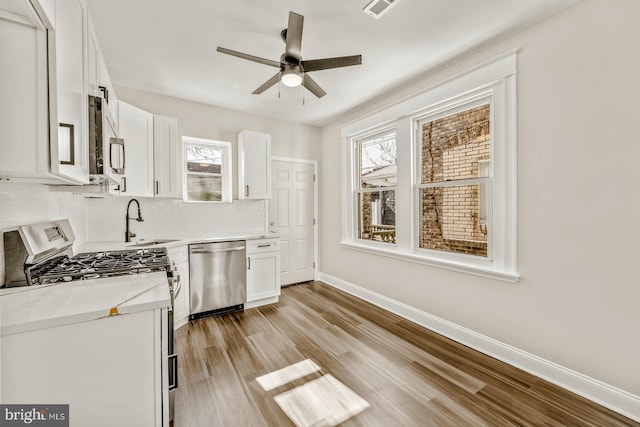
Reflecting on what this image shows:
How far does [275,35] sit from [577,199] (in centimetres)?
264

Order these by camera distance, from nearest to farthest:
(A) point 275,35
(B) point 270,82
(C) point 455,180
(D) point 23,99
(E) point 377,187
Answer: (D) point 23,99 < (A) point 275,35 < (B) point 270,82 < (C) point 455,180 < (E) point 377,187

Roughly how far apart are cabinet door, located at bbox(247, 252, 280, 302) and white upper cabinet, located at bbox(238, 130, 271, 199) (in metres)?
0.87

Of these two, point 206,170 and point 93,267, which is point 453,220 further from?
point 206,170

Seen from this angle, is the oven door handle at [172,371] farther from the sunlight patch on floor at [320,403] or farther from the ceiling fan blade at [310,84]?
the ceiling fan blade at [310,84]

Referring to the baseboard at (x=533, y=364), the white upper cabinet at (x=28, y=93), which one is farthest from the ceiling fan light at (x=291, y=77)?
the baseboard at (x=533, y=364)

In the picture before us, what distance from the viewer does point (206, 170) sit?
380 centimetres

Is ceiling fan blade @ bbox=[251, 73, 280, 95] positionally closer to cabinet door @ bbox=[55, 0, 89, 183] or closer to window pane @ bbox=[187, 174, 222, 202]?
cabinet door @ bbox=[55, 0, 89, 183]

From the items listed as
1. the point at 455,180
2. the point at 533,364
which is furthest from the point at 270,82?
the point at 533,364

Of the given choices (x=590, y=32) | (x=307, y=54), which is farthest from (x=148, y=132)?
(x=590, y=32)

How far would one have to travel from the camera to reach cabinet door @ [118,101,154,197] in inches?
104

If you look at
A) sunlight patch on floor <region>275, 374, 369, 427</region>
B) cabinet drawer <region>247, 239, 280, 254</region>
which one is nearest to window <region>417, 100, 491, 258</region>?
sunlight patch on floor <region>275, 374, 369, 427</region>

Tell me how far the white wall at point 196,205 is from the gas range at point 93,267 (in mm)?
1201

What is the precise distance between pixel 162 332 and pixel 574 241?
104 inches

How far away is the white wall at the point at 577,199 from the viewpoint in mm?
1710
